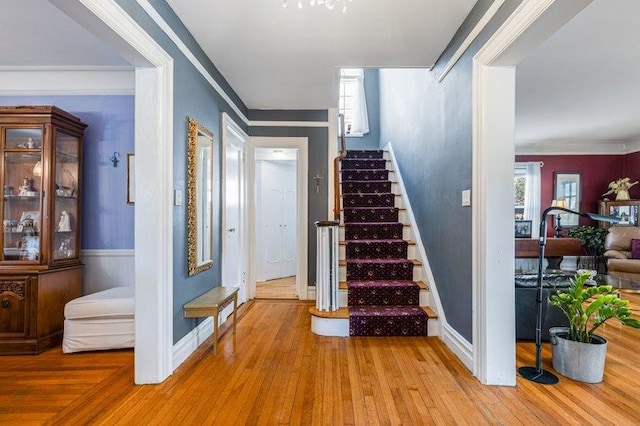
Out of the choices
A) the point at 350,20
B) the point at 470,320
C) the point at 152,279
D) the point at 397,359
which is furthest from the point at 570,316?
the point at 152,279

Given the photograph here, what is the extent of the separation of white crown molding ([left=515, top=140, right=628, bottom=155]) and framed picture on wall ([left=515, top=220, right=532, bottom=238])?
1.62m

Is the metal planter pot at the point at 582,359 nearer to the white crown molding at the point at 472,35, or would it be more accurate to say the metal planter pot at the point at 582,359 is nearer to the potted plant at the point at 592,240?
the white crown molding at the point at 472,35

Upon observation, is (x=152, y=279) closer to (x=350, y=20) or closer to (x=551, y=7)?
(x=350, y=20)

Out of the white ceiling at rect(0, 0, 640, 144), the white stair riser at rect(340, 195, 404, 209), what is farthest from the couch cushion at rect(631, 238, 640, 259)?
the white stair riser at rect(340, 195, 404, 209)

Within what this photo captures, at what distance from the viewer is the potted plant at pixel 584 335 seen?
219cm

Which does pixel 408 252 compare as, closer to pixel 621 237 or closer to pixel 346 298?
pixel 346 298

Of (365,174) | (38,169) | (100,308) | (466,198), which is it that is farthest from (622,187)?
(38,169)

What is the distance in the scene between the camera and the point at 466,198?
Result: 2.44m

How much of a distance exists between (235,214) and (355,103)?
3749mm

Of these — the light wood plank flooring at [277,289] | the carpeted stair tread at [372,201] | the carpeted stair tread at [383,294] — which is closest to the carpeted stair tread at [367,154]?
the carpeted stair tread at [372,201]

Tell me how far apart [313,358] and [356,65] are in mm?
2620

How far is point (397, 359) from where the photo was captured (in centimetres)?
260

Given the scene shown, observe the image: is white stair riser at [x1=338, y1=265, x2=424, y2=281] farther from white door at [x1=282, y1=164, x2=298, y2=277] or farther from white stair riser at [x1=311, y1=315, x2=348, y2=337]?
white door at [x1=282, y1=164, x2=298, y2=277]

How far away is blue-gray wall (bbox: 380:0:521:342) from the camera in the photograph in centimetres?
244
